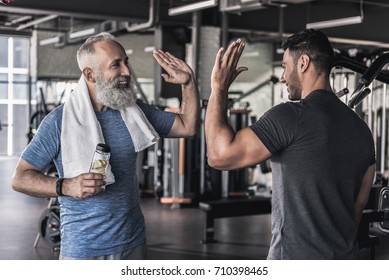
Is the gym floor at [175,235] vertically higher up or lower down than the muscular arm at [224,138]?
lower down

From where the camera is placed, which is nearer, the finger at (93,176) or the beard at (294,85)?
the beard at (294,85)

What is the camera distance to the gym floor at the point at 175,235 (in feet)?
19.7

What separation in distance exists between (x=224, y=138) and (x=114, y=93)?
65 centimetres

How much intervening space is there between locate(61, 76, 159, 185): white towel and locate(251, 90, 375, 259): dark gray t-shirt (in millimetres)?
646

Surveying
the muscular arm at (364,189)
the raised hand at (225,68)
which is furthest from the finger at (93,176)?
the muscular arm at (364,189)

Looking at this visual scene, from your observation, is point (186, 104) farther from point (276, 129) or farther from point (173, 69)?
point (276, 129)

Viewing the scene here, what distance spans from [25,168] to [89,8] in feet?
26.5

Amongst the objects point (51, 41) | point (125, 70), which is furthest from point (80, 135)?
point (51, 41)

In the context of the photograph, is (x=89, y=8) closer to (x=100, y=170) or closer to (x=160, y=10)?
(x=160, y=10)

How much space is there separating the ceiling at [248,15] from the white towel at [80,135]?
23.1 feet

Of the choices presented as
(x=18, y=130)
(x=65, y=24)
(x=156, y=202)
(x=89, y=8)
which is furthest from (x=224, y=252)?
(x=18, y=130)

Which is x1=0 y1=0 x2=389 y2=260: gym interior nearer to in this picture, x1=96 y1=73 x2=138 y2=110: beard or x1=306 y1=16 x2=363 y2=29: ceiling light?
x1=306 y1=16 x2=363 y2=29: ceiling light

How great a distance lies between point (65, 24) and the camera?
1511 cm

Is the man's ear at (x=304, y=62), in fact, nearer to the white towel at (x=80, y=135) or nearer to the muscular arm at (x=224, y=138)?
the muscular arm at (x=224, y=138)
